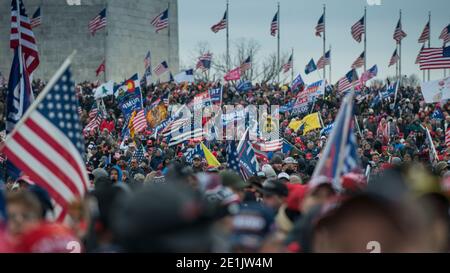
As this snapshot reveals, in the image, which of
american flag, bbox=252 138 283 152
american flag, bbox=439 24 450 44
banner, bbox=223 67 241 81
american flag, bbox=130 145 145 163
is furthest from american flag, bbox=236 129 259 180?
banner, bbox=223 67 241 81

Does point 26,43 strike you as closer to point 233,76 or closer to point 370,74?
point 370,74

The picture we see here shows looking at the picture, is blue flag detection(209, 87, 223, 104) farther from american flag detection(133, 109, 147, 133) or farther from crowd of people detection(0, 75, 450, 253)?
crowd of people detection(0, 75, 450, 253)

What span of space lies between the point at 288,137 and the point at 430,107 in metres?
10.9

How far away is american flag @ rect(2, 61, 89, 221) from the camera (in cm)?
852

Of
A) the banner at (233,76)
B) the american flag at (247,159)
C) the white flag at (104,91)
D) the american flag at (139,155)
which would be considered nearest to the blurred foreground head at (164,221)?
the american flag at (247,159)

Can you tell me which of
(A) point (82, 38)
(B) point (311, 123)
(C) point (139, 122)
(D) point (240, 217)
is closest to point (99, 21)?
(A) point (82, 38)

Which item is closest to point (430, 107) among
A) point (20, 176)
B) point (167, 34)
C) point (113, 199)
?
point (167, 34)

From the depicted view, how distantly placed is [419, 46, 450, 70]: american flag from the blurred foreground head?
30518 mm

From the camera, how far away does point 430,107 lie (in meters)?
41.3

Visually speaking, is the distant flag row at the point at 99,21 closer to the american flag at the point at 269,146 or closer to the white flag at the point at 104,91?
the white flag at the point at 104,91

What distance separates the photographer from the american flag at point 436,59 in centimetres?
3425

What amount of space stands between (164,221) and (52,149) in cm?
468

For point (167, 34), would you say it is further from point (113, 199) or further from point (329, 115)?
point (113, 199)

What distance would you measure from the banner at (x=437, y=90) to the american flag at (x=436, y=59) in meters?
2.31
